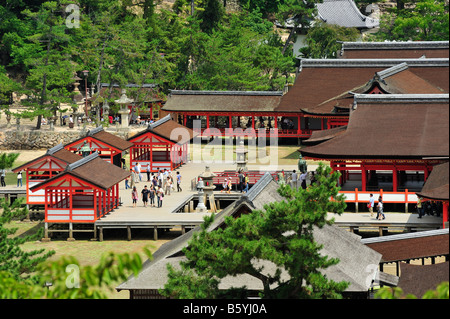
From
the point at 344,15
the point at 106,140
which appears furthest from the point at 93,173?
the point at 344,15

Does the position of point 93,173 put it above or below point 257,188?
below

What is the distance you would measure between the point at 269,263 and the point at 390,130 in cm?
1703

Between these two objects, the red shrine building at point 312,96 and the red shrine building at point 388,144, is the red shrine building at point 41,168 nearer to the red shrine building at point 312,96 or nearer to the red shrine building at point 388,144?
the red shrine building at point 388,144

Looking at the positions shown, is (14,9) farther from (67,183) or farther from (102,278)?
(102,278)

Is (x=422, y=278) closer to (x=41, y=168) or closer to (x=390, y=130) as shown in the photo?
(x=390, y=130)

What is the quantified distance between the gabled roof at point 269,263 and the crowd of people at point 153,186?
41.2 feet

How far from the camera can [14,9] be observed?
7538 centimetres

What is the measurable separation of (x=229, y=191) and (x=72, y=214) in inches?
343

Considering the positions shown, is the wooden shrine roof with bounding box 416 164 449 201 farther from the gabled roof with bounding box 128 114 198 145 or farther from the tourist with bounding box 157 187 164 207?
the gabled roof with bounding box 128 114 198 145

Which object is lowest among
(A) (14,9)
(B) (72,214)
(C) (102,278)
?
(B) (72,214)

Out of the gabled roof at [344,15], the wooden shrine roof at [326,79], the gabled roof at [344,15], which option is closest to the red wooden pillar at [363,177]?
the wooden shrine roof at [326,79]

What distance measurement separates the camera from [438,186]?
31938 millimetres

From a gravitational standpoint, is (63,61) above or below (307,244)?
above
